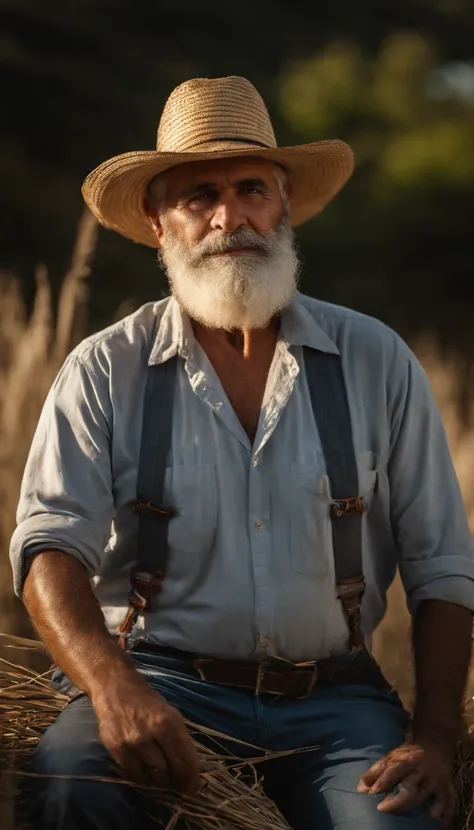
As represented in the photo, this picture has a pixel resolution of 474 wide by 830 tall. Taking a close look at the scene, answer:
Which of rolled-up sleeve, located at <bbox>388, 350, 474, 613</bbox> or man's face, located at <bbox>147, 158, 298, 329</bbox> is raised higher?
man's face, located at <bbox>147, 158, 298, 329</bbox>

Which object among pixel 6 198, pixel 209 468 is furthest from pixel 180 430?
pixel 6 198

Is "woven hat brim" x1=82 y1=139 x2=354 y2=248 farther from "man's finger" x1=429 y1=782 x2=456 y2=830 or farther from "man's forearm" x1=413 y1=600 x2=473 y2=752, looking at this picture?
"man's finger" x1=429 y1=782 x2=456 y2=830

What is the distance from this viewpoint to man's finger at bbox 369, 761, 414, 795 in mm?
2082

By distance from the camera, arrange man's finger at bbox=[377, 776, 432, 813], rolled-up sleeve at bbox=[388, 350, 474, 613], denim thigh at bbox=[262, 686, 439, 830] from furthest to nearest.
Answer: rolled-up sleeve at bbox=[388, 350, 474, 613] < denim thigh at bbox=[262, 686, 439, 830] < man's finger at bbox=[377, 776, 432, 813]

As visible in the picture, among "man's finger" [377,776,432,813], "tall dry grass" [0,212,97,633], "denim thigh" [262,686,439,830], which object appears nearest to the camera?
"man's finger" [377,776,432,813]

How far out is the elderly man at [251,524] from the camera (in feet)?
7.18

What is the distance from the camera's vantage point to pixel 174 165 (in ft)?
8.75

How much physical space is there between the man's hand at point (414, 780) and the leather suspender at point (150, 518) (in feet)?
1.77

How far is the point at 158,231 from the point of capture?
280cm

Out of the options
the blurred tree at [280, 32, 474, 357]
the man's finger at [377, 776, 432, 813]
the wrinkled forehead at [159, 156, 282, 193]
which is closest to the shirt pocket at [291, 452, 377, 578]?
the man's finger at [377, 776, 432, 813]

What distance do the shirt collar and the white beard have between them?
0.03 m

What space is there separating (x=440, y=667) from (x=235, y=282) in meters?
0.89

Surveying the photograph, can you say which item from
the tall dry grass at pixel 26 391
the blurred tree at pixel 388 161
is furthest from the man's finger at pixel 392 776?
the blurred tree at pixel 388 161

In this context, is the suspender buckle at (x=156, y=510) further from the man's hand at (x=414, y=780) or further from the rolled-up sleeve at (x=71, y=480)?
the man's hand at (x=414, y=780)
